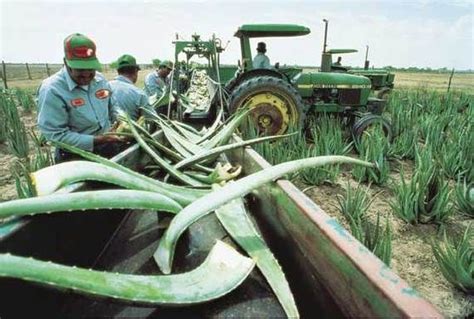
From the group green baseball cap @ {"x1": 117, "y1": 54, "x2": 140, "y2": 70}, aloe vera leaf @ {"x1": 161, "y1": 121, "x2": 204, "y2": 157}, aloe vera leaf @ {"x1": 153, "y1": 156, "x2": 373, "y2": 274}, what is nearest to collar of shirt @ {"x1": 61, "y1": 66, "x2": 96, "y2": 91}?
aloe vera leaf @ {"x1": 161, "y1": 121, "x2": 204, "y2": 157}

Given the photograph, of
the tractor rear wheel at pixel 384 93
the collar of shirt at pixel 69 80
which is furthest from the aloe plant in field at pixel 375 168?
the tractor rear wheel at pixel 384 93

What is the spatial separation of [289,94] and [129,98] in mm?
2301

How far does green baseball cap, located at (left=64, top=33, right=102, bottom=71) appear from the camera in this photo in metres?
2.21

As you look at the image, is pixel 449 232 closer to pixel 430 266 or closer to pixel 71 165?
pixel 430 266

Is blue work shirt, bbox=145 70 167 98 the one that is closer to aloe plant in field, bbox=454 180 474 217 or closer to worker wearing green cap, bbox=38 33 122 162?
worker wearing green cap, bbox=38 33 122 162

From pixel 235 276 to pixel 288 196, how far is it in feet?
1.25

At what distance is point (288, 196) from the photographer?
1.30m

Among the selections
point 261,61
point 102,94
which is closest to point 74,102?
point 102,94

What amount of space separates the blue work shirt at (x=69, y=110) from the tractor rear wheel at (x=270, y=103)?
245cm

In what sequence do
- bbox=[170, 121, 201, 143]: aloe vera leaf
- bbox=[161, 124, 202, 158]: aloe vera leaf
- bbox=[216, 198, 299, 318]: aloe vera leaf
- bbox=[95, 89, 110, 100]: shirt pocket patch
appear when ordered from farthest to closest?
bbox=[170, 121, 201, 143]: aloe vera leaf
bbox=[95, 89, 110, 100]: shirt pocket patch
bbox=[161, 124, 202, 158]: aloe vera leaf
bbox=[216, 198, 299, 318]: aloe vera leaf

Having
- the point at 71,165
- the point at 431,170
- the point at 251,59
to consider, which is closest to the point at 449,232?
the point at 431,170

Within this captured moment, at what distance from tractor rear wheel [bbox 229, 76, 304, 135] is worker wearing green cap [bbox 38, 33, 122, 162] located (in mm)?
2488

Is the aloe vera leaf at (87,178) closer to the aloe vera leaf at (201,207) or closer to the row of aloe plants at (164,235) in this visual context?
the row of aloe plants at (164,235)

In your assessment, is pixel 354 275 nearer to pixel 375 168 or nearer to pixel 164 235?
pixel 164 235
